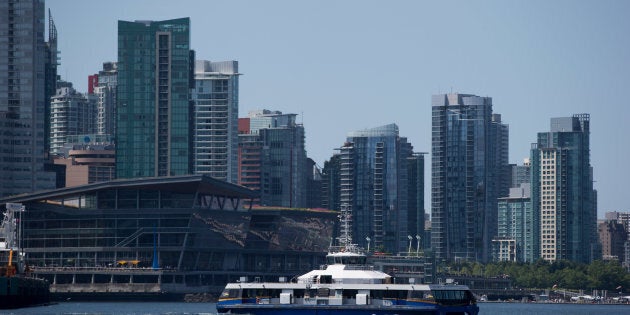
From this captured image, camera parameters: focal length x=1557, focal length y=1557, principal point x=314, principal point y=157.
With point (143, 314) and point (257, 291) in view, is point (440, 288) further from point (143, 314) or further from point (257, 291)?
point (143, 314)

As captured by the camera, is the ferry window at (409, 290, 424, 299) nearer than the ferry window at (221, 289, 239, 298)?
Yes

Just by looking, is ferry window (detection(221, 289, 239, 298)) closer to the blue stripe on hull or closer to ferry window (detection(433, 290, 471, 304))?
the blue stripe on hull

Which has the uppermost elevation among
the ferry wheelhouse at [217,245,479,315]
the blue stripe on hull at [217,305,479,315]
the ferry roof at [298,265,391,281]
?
the ferry roof at [298,265,391,281]

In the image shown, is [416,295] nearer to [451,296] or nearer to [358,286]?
[451,296]

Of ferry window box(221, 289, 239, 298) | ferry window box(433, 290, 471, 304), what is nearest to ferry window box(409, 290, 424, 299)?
ferry window box(433, 290, 471, 304)

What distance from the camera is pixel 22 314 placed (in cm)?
17788

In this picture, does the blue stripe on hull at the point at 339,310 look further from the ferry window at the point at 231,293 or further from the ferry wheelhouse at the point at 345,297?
the ferry window at the point at 231,293

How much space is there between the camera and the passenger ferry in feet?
502

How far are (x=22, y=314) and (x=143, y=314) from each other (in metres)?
23.4

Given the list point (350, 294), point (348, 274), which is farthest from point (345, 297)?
point (348, 274)

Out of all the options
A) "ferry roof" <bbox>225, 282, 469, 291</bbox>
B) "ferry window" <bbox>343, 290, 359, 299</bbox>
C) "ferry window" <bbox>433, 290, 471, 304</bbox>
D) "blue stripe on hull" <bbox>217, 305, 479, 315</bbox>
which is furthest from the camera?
"ferry window" <bbox>343, 290, 359, 299</bbox>

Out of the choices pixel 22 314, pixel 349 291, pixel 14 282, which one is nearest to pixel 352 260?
pixel 349 291

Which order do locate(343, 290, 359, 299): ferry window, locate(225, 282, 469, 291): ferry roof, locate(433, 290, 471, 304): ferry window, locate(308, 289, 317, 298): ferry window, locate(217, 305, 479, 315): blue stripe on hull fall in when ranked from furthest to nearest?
1. locate(308, 289, 317, 298): ferry window
2. locate(343, 290, 359, 299): ferry window
3. locate(433, 290, 471, 304): ferry window
4. locate(225, 282, 469, 291): ferry roof
5. locate(217, 305, 479, 315): blue stripe on hull

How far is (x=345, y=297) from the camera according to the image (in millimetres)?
154875
